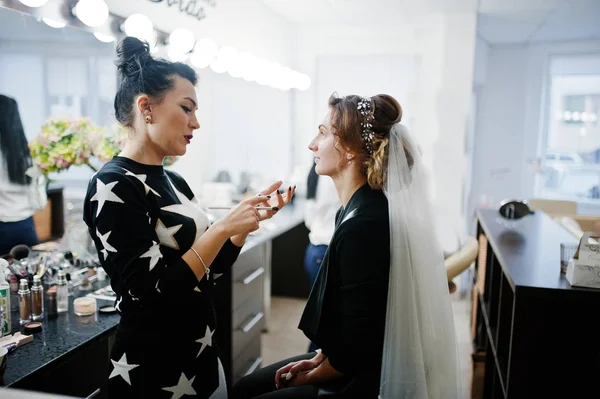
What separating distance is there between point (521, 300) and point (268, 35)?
2683 millimetres

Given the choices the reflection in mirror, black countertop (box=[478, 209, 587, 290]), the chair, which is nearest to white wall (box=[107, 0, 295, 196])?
the reflection in mirror

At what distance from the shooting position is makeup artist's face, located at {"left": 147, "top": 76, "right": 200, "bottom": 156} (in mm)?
1155

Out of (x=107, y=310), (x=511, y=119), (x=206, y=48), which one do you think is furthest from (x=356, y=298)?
(x=511, y=119)

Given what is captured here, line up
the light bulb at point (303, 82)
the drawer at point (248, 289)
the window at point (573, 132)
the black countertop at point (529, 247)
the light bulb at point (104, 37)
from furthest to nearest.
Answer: the window at point (573, 132) < the light bulb at point (303, 82) < the drawer at point (248, 289) < the light bulb at point (104, 37) < the black countertop at point (529, 247)

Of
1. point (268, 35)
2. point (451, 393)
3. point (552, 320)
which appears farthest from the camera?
point (268, 35)

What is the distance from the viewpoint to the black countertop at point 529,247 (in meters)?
1.48

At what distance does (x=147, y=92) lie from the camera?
1144 millimetres

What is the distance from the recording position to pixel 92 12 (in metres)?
1.75

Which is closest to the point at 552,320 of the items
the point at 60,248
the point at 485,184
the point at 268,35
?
the point at 60,248

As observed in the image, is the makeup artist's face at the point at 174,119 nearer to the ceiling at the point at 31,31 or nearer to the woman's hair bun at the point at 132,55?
the woman's hair bun at the point at 132,55

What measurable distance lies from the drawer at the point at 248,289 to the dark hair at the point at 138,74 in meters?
1.19

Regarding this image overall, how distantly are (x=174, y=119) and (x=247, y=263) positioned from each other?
50.3 inches

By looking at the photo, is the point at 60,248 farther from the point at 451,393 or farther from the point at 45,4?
the point at 451,393

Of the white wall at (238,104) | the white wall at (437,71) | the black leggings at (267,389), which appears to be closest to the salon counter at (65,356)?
the black leggings at (267,389)
